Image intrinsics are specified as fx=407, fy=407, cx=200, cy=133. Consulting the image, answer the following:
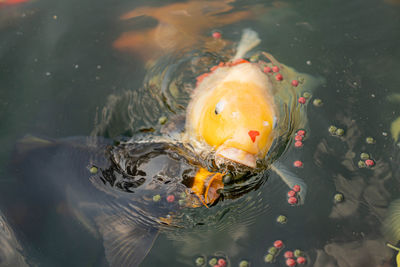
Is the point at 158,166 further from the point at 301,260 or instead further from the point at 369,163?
the point at 369,163

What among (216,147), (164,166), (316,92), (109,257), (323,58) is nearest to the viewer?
(109,257)

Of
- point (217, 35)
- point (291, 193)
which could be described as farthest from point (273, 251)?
point (217, 35)

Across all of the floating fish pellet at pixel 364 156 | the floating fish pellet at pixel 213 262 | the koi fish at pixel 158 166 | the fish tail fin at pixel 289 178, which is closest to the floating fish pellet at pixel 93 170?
the koi fish at pixel 158 166

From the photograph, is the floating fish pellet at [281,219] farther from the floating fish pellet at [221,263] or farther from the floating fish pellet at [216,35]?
the floating fish pellet at [216,35]

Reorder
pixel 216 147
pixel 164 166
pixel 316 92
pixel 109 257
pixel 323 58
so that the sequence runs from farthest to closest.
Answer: pixel 323 58 → pixel 316 92 → pixel 164 166 → pixel 216 147 → pixel 109 257

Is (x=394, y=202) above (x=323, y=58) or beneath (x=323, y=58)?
beneath

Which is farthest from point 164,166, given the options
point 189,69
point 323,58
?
point 323,58

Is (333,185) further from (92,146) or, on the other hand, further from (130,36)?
(130,36)
